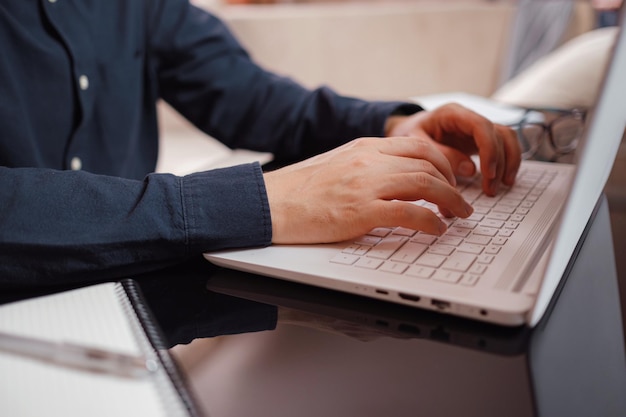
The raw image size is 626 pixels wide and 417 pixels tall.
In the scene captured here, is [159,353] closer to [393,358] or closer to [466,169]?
[393,358]

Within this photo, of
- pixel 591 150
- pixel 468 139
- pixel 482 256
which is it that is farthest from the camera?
pixel 468 139

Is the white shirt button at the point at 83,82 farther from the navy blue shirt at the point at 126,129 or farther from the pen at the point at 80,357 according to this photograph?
the pen at the point at 80,357

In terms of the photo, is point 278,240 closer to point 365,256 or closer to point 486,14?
point 365,256

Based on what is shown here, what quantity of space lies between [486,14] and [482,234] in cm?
205

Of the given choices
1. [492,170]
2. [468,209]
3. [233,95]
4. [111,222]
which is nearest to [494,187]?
[492,170]

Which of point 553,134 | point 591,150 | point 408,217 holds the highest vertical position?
point 591,150

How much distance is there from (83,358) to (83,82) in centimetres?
59

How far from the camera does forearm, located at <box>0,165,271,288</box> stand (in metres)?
0.54

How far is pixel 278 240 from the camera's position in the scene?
57cm

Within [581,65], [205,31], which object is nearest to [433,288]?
[205,31]

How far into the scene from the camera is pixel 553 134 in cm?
101

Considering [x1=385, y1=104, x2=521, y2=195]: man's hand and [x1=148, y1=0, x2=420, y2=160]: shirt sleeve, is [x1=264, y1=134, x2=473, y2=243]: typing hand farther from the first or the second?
[x1=148, y1=0, x2=420, y2=160]: shirt sleeve

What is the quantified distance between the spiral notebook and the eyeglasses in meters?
0.65

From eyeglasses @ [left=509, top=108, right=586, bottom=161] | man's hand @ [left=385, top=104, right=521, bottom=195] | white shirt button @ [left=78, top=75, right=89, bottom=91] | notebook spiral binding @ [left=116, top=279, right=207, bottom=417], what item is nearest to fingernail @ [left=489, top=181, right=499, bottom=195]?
man's hand @ [left=385, top=104, right=521, bottom=195]
